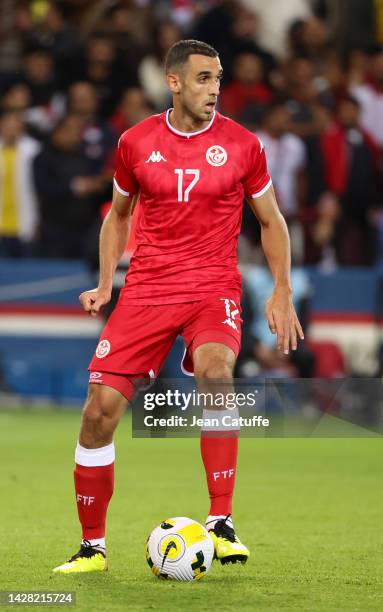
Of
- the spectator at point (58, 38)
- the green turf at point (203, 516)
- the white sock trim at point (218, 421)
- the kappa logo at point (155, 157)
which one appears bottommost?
the green turf at point (203, 516)

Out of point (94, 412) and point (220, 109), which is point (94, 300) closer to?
point (94, 412)

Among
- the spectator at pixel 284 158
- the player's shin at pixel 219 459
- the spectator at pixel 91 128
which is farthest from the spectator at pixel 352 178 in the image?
the player's shin at pixel 219 459

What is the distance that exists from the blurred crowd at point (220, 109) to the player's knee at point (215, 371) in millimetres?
8041

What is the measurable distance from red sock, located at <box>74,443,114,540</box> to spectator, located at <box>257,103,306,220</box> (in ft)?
28.8

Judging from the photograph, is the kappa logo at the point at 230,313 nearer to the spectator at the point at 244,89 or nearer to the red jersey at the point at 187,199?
the red jersey at the point at 187,199

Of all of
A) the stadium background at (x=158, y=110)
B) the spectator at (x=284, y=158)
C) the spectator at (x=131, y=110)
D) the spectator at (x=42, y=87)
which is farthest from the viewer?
the spectator at (x=42, y=87)

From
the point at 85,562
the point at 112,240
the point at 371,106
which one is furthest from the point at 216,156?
the point at 371,106

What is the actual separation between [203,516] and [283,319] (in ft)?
7.01

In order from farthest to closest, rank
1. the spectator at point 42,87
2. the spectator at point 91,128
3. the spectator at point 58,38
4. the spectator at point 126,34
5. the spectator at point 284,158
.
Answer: the spectator at point 58,38 < the spectator at point 126,34 < the spectator at point 42,87 < the spectator at point 91,128 < the spectator at point 284,158

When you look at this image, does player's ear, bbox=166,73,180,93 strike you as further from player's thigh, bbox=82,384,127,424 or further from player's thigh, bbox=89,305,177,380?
player's thigh, bbox=82,384,127,424

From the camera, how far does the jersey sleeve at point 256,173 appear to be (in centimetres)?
677

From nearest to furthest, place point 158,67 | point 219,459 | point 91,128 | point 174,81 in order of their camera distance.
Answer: point 219,459, point 174,81, point 91,128, point 158,67

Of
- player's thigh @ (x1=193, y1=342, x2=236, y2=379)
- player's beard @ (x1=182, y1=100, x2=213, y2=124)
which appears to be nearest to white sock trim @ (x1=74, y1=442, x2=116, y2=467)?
player's thigh @ (x1=193, y1=342, x2=236, y2=379)

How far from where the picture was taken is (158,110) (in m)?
16.4
